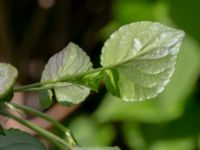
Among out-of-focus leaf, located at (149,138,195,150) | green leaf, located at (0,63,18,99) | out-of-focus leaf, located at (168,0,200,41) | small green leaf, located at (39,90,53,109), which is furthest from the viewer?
out-of-focus leaf, located at (149,138,195,150)

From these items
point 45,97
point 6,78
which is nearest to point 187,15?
point 45,97

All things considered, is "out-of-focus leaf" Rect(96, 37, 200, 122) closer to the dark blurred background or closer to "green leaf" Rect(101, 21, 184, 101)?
the dark blurred background

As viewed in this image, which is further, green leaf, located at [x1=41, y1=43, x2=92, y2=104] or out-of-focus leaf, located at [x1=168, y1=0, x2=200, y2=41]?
out-of-focus leaf, located at [x1=168, y1=0, x2=200, y2=41]

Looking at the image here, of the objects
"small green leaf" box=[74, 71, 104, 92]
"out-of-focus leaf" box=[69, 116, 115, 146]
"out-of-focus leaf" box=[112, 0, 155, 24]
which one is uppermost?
"small green leaf" box=[74, 71, 104, 92]

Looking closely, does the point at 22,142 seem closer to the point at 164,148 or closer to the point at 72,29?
the point at 164,148

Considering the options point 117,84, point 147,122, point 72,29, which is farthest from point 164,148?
point 117,84

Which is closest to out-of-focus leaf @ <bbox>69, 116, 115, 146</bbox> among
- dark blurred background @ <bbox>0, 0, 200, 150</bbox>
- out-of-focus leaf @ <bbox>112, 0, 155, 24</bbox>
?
dark blurred background @ <bbox>0, 0, 200, 150</bbox>

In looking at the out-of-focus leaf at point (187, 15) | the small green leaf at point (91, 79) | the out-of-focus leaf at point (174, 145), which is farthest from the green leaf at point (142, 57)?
the out-of-focus leaf at point (174, 145)

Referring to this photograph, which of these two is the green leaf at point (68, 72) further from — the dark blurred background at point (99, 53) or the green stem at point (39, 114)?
the dark blurred background at point (99, 53)
